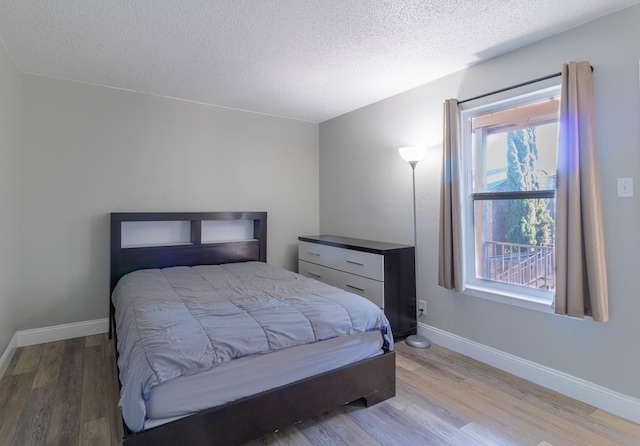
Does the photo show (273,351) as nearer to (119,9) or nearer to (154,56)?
(119,9)

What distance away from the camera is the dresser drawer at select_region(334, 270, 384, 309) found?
297 centimetres

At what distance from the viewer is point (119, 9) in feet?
6.47

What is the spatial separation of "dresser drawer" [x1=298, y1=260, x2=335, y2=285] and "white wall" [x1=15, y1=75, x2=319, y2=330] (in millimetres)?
918

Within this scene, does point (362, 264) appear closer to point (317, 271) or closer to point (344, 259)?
point (344, 259)

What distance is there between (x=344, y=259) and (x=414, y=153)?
3.94 feet

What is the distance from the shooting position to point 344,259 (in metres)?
3.39

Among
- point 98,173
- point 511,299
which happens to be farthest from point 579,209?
point 98,173

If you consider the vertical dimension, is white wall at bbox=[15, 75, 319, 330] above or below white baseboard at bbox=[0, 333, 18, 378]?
above

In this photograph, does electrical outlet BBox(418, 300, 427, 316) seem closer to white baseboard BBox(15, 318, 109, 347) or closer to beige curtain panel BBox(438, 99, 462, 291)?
beige curtain panel BBox(438, 99, 462, 291)

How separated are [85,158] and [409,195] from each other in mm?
3047

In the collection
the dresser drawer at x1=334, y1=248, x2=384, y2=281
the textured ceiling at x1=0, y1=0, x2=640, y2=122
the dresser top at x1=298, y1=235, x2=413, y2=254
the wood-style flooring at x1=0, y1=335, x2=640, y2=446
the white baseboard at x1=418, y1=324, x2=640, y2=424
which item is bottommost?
the wood-style flooring at x1=0, y1=335, x2=640, y2=446

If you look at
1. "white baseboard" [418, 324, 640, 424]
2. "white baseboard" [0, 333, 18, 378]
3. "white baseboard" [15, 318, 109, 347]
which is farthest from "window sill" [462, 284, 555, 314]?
"white baseboard" [0, 333, 18, 378]

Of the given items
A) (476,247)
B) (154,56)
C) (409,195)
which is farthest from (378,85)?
(154,56)

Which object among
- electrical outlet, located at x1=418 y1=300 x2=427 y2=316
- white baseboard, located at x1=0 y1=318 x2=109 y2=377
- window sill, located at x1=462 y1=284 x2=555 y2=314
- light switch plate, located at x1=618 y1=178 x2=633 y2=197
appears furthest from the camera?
electrical outlet, located at x1=418 y1=300 x2=427 y2=316
